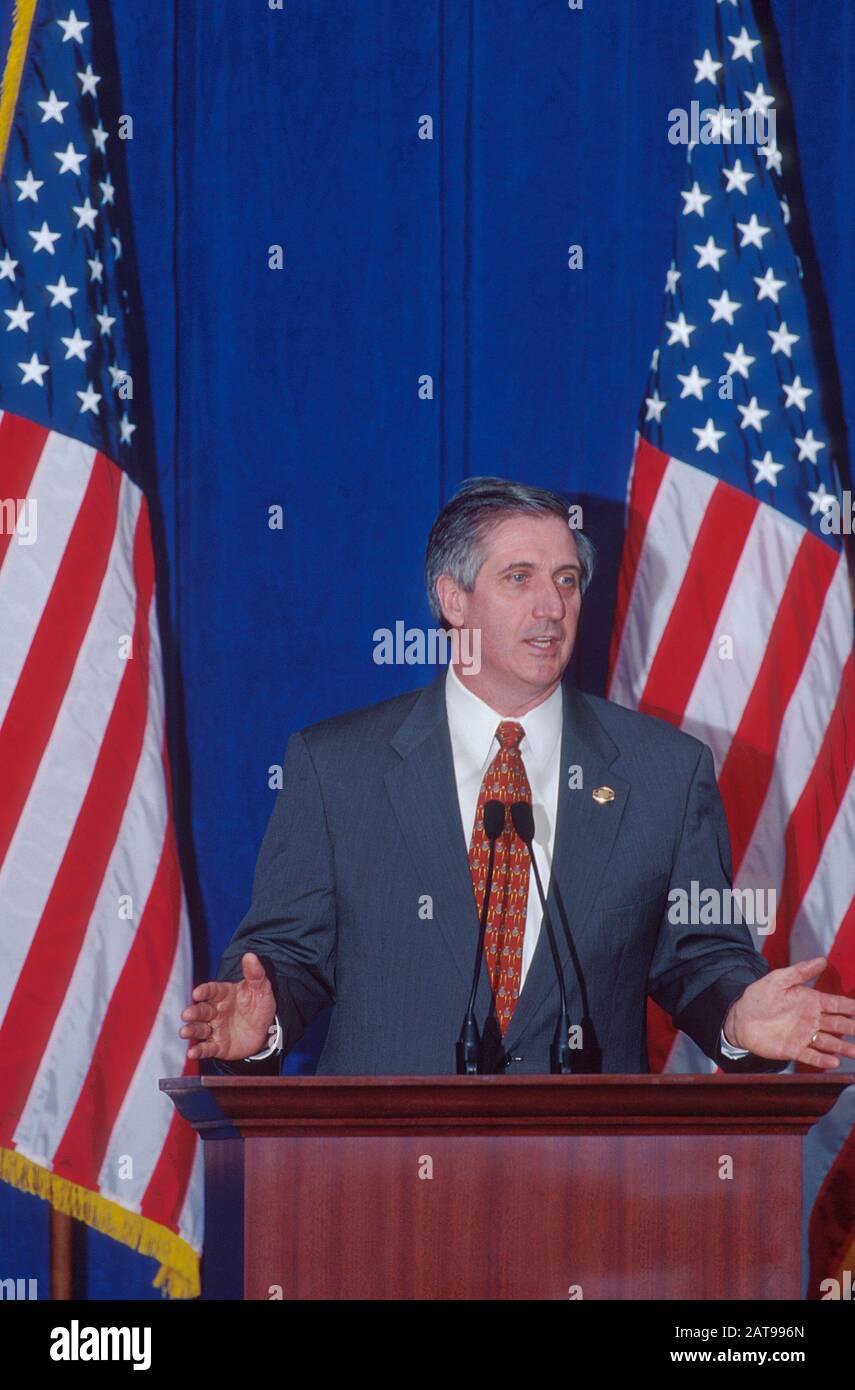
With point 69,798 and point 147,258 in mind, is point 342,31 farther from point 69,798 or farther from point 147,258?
point 69,798

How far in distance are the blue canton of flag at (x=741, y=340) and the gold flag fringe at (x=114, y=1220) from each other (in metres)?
2.25

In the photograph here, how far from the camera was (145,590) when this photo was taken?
13.4 ft

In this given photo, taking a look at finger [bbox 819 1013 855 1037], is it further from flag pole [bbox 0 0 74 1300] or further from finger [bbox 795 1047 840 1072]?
flag pole [bbox 0 0 74 1300]

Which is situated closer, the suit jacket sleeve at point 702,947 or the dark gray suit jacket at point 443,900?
the suit jacket sleeve at point 702,947

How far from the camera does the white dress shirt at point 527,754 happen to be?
10.2 ft

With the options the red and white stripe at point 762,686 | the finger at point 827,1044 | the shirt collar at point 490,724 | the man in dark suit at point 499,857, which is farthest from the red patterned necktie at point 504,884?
the red and white stripe at point 762,686

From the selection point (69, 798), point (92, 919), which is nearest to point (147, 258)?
point (69, 798)

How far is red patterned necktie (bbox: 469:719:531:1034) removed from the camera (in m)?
2.96

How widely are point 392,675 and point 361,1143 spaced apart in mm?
2233

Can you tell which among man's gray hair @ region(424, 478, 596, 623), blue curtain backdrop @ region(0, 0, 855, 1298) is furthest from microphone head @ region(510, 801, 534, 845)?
blue curtain backdrop @ region(0, 0, 855, 1298)

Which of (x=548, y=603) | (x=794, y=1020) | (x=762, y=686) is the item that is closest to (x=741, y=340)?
(x=762, y=686)

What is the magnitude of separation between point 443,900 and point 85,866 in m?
1.27

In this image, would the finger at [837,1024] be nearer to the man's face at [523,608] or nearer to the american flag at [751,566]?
the man's face at [523,608]

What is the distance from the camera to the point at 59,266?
13.3 ft
